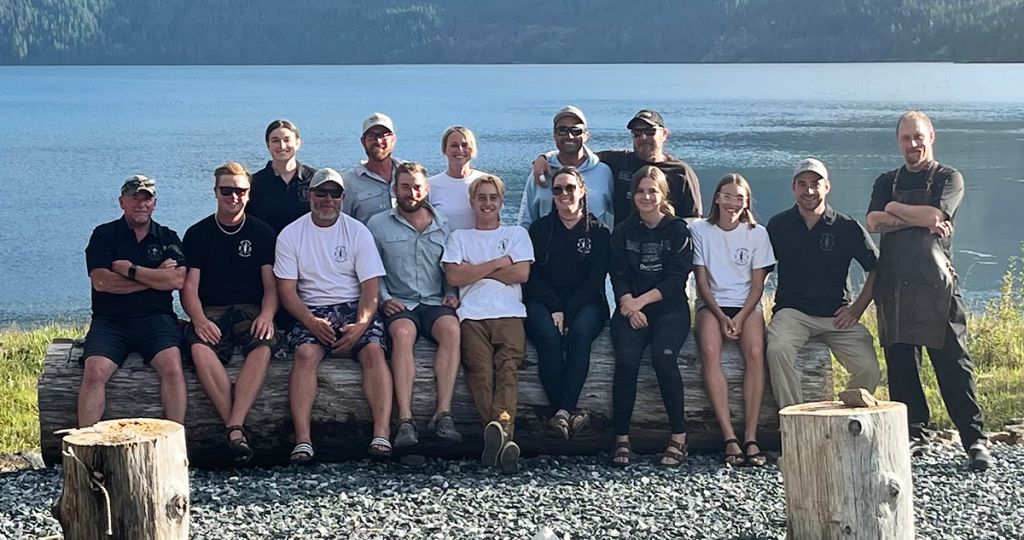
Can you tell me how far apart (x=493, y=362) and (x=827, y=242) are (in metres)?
2.44

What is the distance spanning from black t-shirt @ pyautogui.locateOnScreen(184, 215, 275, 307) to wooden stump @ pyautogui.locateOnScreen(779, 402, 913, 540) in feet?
12.6

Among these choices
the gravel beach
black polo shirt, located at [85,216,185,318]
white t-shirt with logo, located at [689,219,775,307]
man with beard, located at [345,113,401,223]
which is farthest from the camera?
man with beard, located at [345,113,401,223]

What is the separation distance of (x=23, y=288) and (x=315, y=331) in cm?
1982

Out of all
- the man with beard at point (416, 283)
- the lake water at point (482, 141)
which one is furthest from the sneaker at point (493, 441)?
the lake water at point (482, 141)

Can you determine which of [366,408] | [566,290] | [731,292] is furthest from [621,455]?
[366,408]

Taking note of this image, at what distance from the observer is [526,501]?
7.21m

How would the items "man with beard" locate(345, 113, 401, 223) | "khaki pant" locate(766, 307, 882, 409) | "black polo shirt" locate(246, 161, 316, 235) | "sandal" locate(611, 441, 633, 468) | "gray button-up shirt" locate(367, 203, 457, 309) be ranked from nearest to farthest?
"sandal" locate(611, 441, 633, 468), "khaki pant" locate(766, 307, 882, 409), "gray button-up shirt" locate(367, 203, 457, 309), "black polo shirt" locate(246, 161, 316, 235), "man with beard" locate(345, 113, 401, 223)

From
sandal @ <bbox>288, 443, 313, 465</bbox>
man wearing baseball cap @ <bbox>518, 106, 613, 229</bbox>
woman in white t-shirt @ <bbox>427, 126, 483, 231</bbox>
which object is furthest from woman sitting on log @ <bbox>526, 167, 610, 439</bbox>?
sandal @ <bbox>288, 443, 313, 465</bbox>

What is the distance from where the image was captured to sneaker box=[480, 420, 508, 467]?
7.74 m

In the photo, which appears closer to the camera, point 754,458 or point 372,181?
point 754,458

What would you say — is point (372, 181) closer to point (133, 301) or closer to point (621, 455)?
point (133, 301)

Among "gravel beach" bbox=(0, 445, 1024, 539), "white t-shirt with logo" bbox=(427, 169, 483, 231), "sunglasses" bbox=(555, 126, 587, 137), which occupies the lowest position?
"gravel beach" bbox=(0, 445, 1024, 539)

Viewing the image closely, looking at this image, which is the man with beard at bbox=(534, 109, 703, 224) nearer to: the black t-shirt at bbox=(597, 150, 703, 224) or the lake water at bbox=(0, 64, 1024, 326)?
the black t-shirt at bbox=(597, 150, 703, 224)

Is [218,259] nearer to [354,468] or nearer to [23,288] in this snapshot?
[354,468]
